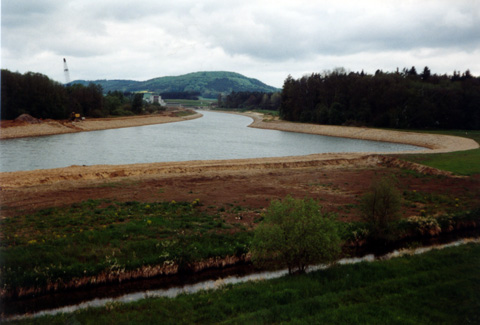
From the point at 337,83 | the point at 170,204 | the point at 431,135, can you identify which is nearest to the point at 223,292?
the point at 170,204

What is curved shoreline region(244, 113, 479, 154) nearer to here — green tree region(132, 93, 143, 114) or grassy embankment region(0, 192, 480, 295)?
grassy embankment region(0, 192, 480, 295)

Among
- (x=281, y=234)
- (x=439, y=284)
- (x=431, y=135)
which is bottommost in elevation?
(x=431, y=135)

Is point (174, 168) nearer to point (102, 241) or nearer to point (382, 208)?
point (102, 241)

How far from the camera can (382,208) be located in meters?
17.3

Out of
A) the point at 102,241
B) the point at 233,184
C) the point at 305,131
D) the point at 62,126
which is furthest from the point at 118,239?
the point at 305,131

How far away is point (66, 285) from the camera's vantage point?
507 inches

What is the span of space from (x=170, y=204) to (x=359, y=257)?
10877mm

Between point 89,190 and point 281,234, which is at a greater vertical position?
point 281,234

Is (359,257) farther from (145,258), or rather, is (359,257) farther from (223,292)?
(145,258)

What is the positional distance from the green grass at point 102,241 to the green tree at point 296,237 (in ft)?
11.3

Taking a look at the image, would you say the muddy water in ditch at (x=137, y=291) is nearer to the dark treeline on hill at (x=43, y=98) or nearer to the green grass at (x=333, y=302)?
the green grass at (x=333, y=302)

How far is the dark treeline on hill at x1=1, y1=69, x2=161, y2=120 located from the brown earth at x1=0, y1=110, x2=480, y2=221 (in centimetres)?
5599

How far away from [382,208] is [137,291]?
11725 millimetres

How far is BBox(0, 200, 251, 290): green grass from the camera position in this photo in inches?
518
